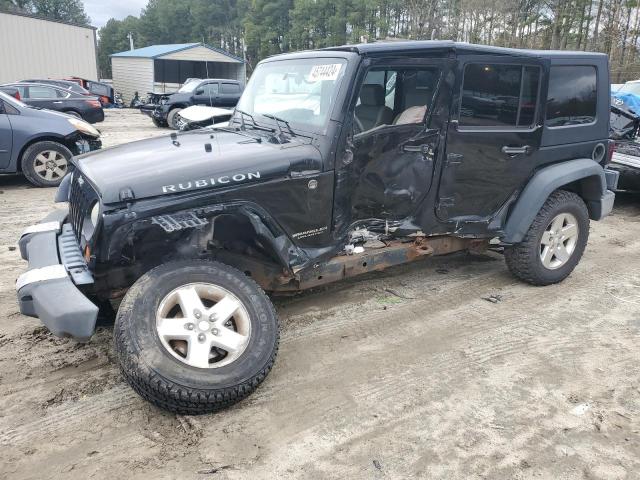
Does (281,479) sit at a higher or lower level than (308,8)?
lower

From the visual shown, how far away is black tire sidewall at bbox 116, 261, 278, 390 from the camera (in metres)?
2.62

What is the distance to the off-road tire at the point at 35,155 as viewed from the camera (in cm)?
798

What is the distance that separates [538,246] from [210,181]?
2984 mm

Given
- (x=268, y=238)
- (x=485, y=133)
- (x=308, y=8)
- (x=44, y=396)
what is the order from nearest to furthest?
(x=44, y=396), (x=268, y=238), (x=485, y=133), (x=308, y=8)

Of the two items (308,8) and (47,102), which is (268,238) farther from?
(308,8)

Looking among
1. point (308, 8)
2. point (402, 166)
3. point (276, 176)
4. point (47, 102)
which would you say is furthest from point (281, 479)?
point (308, 8)

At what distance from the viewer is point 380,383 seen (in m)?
3.14

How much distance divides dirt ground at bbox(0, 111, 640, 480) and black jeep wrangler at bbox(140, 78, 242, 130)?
14247 millimetres

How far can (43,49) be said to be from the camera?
1149 inches

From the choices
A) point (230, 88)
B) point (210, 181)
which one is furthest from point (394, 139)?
point (230, 88)

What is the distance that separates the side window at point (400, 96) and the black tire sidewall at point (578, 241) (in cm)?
157

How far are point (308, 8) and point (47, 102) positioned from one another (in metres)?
38.7

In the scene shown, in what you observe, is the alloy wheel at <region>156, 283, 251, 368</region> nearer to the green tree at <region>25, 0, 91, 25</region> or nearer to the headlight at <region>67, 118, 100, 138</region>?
the headlight at <region>67, 118, 100, 138</region>

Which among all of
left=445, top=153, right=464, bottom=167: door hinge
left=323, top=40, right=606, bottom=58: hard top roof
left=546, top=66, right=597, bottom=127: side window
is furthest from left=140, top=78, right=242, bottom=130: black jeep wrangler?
left=445, top=153, right=464, bottom=167: door hinge
